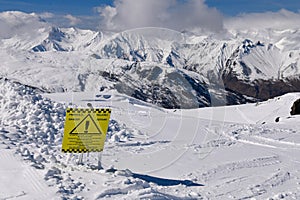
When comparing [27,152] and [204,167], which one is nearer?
[27,152]

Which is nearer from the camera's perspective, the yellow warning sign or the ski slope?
the ski slope

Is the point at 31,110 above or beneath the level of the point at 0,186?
above

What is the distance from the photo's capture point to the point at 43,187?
10258 mm

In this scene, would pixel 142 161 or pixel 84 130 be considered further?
pixel 142 161

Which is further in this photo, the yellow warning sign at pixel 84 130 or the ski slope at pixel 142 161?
the yellow warning sign at pixel 84 130

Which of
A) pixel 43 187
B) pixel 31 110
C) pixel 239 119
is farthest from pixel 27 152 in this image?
pixel 239 119

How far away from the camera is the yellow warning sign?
38.4 ft

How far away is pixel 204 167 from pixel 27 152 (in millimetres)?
6127

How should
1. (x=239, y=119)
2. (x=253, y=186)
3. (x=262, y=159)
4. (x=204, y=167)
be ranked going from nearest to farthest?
(x=253, y=186) → (x=204, y=167) → (x=262, y=159) → (x=239, y=119)

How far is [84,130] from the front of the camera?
1181 centimetres

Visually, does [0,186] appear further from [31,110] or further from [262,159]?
[262,159]

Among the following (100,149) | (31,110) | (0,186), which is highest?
(31,110)

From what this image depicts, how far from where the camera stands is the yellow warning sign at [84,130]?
11711 mm

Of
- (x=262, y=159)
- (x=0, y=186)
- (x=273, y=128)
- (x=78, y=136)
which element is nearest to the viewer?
(x=0, y=186)
